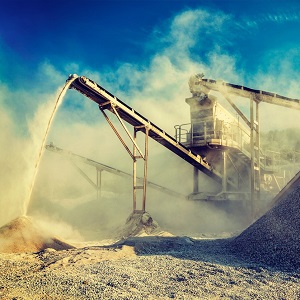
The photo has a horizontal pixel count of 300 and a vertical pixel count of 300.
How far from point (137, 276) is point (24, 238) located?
3.80 metres

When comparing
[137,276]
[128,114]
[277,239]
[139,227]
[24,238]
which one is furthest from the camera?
[128,114]

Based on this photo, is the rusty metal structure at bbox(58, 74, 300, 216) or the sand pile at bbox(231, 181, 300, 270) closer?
the sand pile at bbox(231, 181, 300, 270)

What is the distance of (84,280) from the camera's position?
177 inches

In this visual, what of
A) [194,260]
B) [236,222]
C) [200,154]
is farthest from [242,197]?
[194,260]

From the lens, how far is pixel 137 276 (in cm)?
485

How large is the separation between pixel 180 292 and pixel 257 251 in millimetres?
3111

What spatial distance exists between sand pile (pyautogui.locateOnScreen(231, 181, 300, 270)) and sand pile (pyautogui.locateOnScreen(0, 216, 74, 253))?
466 centimetres

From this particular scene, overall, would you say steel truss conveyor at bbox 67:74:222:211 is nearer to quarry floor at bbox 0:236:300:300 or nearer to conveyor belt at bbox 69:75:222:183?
conveyor belt at bbox 69:75:222:183

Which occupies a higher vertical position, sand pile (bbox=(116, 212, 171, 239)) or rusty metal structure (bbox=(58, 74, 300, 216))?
rusty metal structure (bbox=(58, 74, 300, 216))

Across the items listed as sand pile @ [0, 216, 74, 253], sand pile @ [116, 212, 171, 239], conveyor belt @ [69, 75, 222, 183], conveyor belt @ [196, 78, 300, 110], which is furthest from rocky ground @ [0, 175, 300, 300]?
conveyor belt @ [196, 78, 300, 110]

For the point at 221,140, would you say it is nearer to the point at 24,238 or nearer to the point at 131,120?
the point at 131,120

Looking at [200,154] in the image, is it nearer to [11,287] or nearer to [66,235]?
[66,235]

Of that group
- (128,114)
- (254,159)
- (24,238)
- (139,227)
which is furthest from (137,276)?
(254,159)

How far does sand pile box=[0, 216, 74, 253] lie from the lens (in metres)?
7.06
